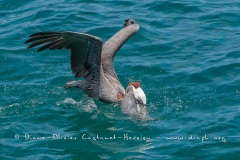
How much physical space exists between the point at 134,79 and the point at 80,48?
2182mm

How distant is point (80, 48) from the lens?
12758mm

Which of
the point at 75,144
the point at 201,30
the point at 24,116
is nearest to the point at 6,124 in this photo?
the point at 24,116

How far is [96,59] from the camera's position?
13.0 meters

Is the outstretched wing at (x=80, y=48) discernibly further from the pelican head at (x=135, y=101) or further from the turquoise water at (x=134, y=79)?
the pelican head at (x=135, y=101)

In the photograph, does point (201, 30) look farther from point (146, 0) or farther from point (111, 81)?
point (111, 81)

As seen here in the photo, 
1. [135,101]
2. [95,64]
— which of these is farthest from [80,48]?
[135,101]

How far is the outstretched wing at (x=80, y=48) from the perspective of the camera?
482 inches

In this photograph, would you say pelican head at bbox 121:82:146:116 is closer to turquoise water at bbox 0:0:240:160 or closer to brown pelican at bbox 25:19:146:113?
brown pelican at bbox 25:19:146:113

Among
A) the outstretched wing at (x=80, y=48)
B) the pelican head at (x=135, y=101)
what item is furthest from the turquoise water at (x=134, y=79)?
the outstretched wing at (x=80, y=48)

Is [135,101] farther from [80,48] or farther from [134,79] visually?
[134,79]

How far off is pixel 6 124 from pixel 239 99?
16.1 ft

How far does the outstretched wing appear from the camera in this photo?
12.2 m

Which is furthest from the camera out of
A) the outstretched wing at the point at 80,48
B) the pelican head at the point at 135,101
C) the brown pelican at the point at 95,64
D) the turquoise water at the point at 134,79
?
the pelican head at the point at 135,101

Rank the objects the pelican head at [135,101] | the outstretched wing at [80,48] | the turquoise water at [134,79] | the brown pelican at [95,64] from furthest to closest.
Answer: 1. the pelican head at [135,101]
2. the brown pelican at [95,64]
3. the outstretched wing at [80,48]
4. the turquoise water at [134,79]
